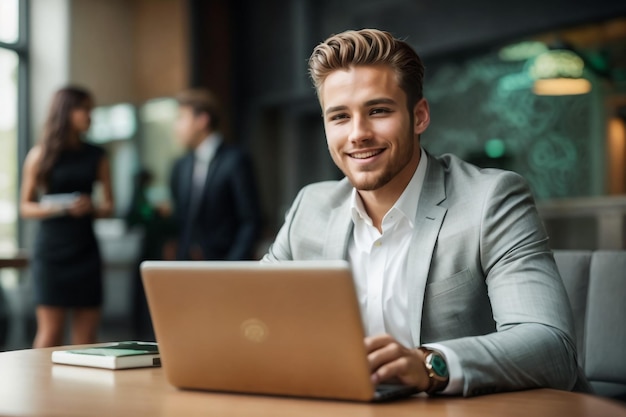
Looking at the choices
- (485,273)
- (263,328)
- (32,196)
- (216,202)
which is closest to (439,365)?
(263,328)

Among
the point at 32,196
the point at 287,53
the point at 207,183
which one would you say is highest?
the point at 287,53

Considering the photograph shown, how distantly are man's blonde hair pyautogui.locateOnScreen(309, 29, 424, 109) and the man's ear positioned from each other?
0.11ft

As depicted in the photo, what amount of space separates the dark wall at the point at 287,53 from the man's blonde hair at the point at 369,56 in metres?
4.09

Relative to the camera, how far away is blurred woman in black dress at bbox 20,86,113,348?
14.5 ft

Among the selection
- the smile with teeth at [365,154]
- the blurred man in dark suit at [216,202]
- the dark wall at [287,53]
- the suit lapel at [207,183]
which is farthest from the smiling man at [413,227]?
the dark wall at [287,53]

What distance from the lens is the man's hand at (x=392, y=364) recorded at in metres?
1.24

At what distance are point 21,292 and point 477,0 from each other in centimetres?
395

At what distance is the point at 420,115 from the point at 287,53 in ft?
17.6

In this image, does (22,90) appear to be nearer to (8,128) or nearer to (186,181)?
(8,128)

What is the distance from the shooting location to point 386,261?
6.07 feet

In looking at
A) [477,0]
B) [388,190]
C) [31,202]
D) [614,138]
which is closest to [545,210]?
[614,138]

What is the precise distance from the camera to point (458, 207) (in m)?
1.76

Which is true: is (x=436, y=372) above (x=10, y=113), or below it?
below

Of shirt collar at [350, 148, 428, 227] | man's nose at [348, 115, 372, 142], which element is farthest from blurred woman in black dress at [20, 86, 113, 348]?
man's nose at [348, 115, 372, 142]
